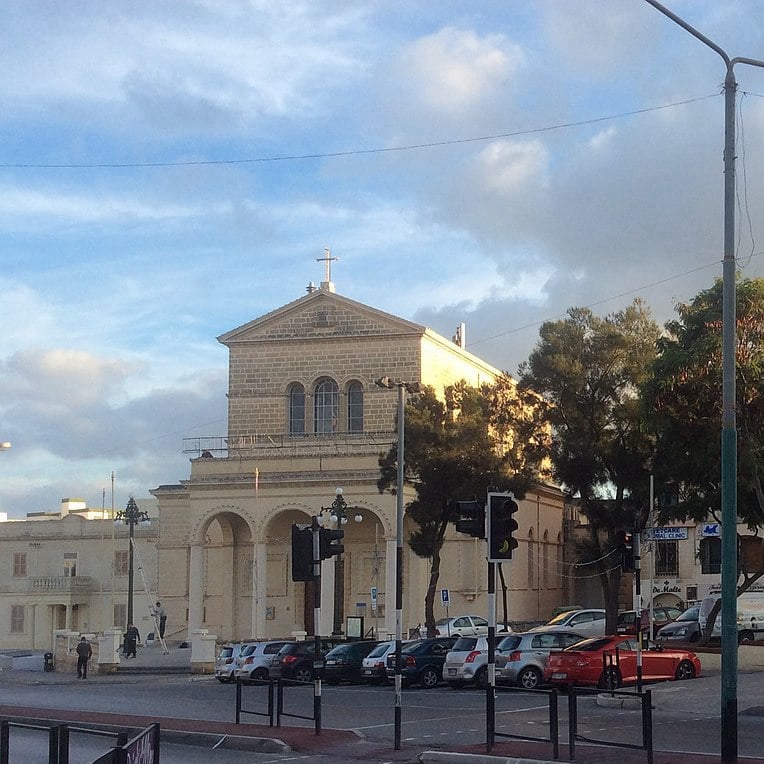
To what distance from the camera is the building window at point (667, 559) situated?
213 ft

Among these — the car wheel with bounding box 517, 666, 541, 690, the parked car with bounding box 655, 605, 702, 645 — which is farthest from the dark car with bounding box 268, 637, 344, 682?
the parked car with bounding box 655, 605, 702, 645

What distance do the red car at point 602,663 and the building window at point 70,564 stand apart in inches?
1782

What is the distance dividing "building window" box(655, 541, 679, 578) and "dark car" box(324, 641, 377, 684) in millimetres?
28124

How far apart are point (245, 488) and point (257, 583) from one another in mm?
4544

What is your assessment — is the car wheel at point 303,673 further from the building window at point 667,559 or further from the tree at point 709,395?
the building window at point 667,559

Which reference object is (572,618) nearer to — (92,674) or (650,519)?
(650,519)

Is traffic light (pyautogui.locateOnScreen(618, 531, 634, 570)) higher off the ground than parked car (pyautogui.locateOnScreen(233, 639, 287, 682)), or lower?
higher

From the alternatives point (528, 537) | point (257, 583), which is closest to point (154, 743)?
point (257, 583)

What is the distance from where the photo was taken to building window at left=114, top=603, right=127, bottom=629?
7219 centimetres

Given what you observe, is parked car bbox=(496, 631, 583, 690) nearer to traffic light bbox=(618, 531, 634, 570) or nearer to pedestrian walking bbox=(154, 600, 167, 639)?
traffic light bbox=(618, 531, 634, 570)

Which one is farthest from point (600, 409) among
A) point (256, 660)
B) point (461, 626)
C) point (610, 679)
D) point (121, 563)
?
point (121, 563)

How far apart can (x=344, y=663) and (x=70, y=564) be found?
37166 mm

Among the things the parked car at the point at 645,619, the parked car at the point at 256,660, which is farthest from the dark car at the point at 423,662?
the parked car at the point at 645,619

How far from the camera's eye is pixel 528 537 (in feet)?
208
